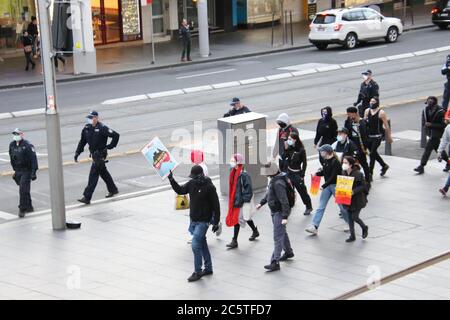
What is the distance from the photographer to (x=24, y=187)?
17984mm

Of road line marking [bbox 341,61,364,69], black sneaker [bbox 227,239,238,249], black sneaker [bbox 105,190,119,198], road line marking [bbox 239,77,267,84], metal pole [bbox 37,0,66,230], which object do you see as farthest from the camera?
road line marking [bbox 341,61,364,69]

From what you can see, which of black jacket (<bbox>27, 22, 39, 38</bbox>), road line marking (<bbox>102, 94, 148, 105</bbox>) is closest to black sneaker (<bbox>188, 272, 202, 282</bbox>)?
road line marking (<bbox>102, 94, 148, 105</bbox>)

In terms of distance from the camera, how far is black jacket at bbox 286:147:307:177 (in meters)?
17.0

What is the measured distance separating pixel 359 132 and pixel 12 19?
24.9 metres

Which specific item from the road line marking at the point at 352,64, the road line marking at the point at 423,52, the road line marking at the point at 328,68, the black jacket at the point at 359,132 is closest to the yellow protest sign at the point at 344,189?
the black jacket at the point at 359,132

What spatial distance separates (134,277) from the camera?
14250 mm

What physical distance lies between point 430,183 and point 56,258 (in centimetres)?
780

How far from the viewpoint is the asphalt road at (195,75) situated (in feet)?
100

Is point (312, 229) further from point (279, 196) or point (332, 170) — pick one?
point (279, 196)

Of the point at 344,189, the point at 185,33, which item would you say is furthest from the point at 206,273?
the point at 185,33

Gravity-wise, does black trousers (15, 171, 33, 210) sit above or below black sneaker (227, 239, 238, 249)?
above

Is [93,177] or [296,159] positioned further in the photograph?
[93,177]

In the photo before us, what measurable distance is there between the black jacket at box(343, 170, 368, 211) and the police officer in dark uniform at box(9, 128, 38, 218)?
596 centimetres

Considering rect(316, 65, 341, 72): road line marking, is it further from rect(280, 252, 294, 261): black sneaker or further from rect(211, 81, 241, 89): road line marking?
rect(280, 252, 294, 261): black sneaker
